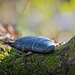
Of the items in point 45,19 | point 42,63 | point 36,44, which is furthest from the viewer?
point 45,19

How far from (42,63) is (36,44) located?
0.54 metres

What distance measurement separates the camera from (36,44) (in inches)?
101

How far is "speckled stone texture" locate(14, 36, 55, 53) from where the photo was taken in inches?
94.6

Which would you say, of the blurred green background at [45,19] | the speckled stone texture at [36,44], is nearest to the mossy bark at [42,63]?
the speckled stone texture at [36,44]

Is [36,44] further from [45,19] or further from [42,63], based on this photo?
[45,19]

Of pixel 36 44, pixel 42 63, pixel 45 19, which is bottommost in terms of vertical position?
pixel 42 63

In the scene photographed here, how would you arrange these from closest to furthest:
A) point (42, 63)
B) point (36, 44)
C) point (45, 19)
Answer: point (42, 63), point (36, 44), point (45, 19)

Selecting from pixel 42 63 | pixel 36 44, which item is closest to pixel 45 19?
pixel 36 44

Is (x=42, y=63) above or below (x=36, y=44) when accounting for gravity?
below

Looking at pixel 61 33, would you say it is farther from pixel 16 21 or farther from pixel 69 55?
pixel 69 55

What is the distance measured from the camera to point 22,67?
2.12 m

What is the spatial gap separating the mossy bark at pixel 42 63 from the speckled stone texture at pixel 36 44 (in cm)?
11

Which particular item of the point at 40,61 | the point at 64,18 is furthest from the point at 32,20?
the point at 40,61

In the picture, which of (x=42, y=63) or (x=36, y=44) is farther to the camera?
(x=36, y=44)
